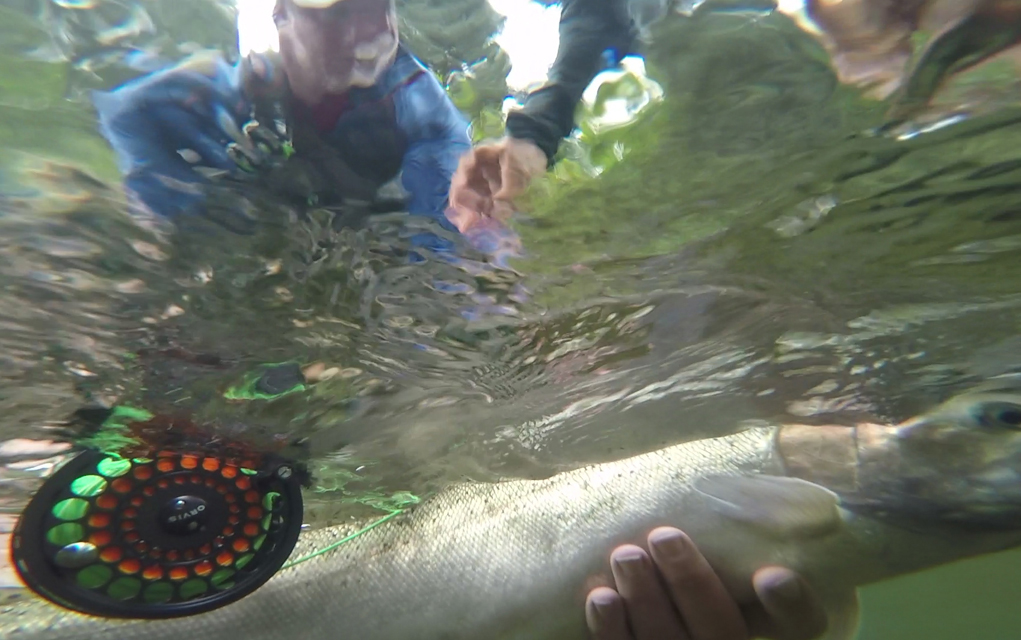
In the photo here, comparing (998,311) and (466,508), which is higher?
(998,311)

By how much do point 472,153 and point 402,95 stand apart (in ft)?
1.29

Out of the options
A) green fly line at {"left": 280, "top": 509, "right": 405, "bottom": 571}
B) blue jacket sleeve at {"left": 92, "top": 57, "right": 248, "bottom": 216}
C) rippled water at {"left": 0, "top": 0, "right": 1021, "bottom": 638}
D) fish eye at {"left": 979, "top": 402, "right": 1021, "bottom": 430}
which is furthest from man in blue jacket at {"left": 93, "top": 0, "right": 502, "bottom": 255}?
fish eye at {"left": 979, "top": 402, "right": 1021, "bottom": 430}

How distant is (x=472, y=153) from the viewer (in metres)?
2.30

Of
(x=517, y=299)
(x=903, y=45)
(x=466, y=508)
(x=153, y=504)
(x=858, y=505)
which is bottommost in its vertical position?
(x=153, y=504)

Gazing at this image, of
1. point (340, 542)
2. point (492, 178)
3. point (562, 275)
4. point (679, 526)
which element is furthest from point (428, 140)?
point (340, 542)

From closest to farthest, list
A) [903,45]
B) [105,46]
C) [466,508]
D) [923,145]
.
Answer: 1. [105,46]
2. [903,45]
3. [923,145]
4. [466,508]

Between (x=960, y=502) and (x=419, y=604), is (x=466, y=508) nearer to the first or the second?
(x=419, y=604)

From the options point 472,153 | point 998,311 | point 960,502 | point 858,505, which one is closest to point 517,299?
point 472,153

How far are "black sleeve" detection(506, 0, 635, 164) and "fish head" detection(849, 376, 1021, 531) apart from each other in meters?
Result: 2.79

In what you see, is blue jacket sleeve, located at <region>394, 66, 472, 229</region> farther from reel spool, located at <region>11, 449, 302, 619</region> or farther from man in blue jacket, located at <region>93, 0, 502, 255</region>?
reel spool, located at <region>11, 449, 302, 619</region>

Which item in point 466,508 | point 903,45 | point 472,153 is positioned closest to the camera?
point 903,45

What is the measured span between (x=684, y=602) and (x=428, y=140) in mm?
2854

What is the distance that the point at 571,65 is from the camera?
2037 millimetres

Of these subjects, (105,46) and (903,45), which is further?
(903,45)
